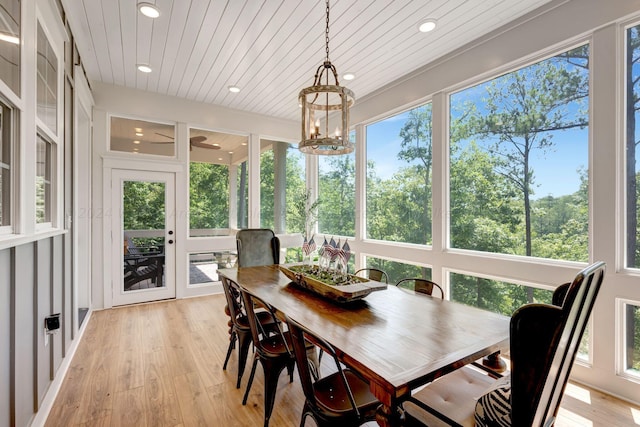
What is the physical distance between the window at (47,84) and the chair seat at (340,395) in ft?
8.11

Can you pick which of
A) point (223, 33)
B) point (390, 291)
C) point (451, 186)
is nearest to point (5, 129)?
point (223, 33)

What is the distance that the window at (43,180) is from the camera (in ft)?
6.77

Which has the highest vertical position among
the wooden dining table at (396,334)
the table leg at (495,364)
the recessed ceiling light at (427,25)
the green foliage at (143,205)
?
the recessed ceiling light at (427,25)

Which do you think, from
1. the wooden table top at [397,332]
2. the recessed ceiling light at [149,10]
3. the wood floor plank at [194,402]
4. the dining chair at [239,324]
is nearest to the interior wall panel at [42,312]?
the wood floor plank at [194,402]

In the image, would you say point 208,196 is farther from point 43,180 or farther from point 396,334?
point 396,334

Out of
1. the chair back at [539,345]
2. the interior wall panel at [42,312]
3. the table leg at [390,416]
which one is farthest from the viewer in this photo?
the interior wall panel at [42,312]

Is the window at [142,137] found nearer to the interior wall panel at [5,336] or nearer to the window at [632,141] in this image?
the interior wall panel at [5,336]

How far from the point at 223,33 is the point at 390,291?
2958 millimetres

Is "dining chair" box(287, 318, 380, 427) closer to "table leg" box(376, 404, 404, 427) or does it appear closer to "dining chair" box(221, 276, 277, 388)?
"table leg" box(376, 404, 404, 427)

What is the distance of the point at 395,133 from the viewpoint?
4340mm

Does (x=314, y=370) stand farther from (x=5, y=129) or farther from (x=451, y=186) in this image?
(x=451, y=186)

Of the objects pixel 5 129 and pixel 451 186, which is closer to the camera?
pixel 5 129

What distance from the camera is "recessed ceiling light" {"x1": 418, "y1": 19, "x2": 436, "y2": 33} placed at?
2.75 m

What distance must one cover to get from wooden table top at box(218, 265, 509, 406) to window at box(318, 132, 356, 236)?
2.98 meters
